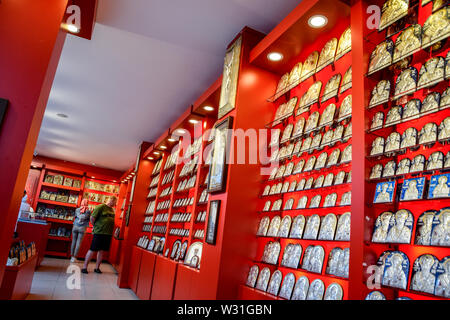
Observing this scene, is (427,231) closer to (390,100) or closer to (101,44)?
(390,100)

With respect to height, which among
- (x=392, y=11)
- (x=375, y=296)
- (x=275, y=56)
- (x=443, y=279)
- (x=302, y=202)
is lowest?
(x=375, y=296)

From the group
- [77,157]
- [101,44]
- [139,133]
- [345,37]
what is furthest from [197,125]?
[77,157]

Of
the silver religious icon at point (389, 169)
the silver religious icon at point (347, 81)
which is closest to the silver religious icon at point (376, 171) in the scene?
the silver religious icon at point (389, 169)

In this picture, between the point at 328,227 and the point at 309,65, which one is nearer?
the point at 328,227

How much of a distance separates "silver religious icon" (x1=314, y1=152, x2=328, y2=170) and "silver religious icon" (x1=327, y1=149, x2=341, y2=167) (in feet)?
0.17

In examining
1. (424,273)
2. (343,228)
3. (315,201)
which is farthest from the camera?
(315,201)

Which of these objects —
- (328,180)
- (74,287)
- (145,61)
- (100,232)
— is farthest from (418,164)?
(100,232)

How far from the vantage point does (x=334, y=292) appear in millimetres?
2074

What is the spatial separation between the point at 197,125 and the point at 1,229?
12.2ft

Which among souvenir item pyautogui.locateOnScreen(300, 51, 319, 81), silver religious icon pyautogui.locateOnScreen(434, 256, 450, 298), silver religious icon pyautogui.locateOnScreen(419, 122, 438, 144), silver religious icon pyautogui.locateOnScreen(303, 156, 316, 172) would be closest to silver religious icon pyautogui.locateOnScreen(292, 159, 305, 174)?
silver religious icon pyautogui.locateOnScreen(303, 156, 316, 172)

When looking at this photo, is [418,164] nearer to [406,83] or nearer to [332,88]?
[406,83]

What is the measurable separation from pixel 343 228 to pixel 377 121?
76 cm

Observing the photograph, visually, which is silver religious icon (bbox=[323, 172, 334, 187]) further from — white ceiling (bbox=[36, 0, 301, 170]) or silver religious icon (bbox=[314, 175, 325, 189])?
white ceiling (bbox=[36, 0, 301, 170])

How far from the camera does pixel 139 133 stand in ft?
24.5
